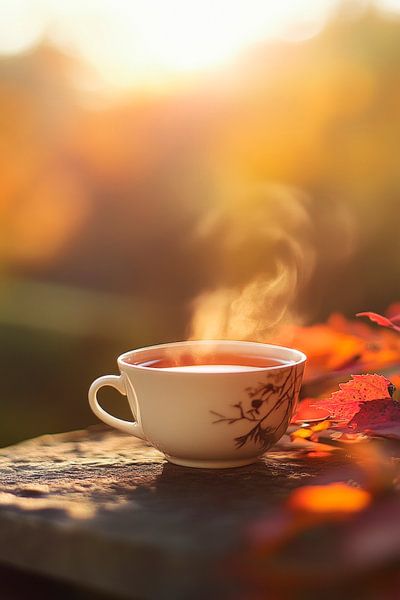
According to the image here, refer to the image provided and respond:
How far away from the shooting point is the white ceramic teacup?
0.73 metres

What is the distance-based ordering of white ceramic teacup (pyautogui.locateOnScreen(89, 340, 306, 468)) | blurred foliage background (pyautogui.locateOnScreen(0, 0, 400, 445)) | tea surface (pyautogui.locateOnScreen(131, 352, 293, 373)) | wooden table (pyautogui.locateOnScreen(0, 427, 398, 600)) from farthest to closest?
blurred foliage background (pyautogui.locateOnScreen(0, 0, 400, 445))
tea surface (pyautogui.locateOnScreen(131, 352, 293, 373))
white ceramic teacup (pyautogui.locateOnScreen(89, 340, 306, 468))
wooden table (pyautogui.locateOnScreen(0, 427, 398, 600))

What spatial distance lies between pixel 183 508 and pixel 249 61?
130cm

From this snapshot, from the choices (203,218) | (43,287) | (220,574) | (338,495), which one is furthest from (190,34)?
(220,574)

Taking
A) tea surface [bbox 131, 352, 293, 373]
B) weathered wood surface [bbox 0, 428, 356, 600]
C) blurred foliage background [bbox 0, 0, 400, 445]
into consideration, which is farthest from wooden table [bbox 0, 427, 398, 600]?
blurred foliage background [bbox 0, 0, 400, 445]

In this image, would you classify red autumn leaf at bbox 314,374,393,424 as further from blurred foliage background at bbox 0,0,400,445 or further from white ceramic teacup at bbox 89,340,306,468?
blurred foliage background at bbox 0,0,400,445

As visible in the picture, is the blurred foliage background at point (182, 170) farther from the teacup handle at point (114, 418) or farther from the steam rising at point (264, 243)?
the teacup handle at point (114, 418)

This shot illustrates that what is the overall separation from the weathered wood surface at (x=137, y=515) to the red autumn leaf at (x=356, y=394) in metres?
0.06

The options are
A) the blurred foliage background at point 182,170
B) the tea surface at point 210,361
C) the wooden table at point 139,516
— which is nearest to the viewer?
the wooden table at point 139,516

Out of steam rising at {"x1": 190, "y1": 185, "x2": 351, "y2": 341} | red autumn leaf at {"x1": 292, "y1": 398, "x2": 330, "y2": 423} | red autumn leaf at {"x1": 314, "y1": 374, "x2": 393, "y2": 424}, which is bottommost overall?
red autumn leaf at {"x1": 292, "y1": 398, "x2": 330, "y2": 423}

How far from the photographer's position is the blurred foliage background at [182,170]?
160 cm

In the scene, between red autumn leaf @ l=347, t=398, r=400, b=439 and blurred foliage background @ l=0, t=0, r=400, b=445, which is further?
blurred foliage background @ l=0, t=0, r=400, b=445

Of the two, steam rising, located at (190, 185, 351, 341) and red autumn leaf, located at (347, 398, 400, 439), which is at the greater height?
steam rising, located at (190, 185, 351, 341)

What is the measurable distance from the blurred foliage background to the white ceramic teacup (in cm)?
79

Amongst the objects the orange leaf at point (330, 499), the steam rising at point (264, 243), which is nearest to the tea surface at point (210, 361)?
the orange leaf at point (330, 499)
